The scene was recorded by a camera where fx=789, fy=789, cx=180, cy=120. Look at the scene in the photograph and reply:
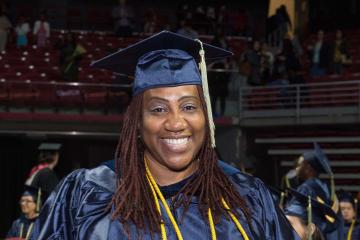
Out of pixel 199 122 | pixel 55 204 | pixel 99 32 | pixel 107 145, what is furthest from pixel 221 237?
pixel 99 32

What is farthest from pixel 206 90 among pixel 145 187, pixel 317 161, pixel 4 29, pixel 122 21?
pixel 122 21

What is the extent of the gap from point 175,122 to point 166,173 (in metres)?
0.18

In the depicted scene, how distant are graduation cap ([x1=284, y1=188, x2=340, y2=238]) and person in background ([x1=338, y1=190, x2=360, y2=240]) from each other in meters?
1.66

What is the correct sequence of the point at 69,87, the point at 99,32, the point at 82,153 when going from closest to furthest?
1. the point at 69,87
2. the point at 82,153
3. the point at 99,32

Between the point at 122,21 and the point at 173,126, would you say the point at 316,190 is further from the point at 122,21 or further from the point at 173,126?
the point at 122,21

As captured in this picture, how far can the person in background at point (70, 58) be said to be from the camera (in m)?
13.6

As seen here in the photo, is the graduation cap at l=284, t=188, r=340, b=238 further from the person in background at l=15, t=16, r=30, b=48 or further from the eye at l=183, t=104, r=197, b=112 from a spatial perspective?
the person in background at l=15, t=16, r=30, b=48

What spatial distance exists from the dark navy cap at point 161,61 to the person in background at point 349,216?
4.96m

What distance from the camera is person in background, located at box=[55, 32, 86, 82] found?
1363cm

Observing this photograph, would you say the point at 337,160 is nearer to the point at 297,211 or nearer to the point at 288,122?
the point at 288,122

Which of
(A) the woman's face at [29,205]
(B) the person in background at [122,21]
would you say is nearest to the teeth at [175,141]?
(A) the woman's face at [29,205]

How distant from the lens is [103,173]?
2.48m

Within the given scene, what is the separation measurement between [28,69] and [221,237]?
12.4 meters

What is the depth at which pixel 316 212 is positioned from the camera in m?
5.45
